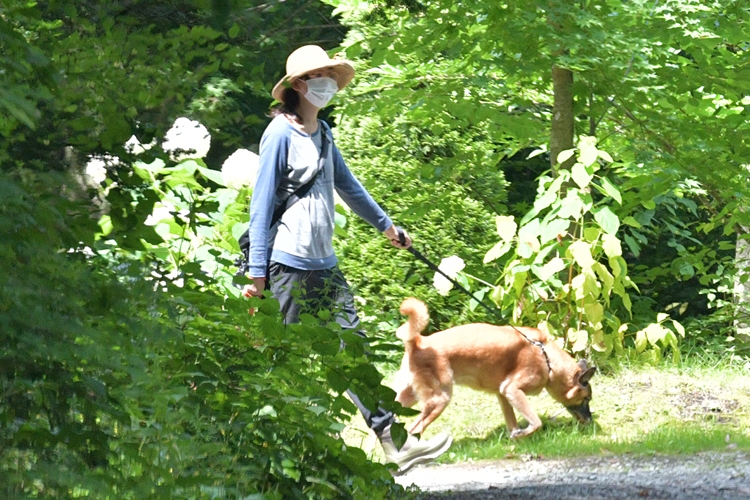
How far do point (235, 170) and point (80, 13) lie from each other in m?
4.88

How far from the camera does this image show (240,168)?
27.6 ft

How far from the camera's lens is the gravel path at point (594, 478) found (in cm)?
499

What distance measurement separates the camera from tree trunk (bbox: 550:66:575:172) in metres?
9.05

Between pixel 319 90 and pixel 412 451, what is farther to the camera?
pixel 412 451

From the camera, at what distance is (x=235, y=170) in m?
8.41

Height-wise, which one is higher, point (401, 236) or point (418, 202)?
point (401, 236)

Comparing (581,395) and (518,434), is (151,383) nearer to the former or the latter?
(518,434)

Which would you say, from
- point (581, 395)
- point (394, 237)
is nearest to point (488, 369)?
point (581, 395)

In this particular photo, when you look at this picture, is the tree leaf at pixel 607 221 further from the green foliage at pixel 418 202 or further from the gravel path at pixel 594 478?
the gravel path at pixel 594 478

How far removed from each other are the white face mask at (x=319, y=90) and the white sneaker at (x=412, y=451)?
1.90 m

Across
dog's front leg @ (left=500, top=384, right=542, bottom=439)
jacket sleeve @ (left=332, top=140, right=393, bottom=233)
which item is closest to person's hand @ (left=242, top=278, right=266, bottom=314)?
jacket sleeve @ (left=332, top=140, right=393, bottom=233)

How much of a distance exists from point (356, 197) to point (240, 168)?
2292 mm

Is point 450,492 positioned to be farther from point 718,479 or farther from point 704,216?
point 704,216

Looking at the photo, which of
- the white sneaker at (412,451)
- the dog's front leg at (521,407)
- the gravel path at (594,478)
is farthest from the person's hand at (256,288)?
the dog's front leg at (521,407)
